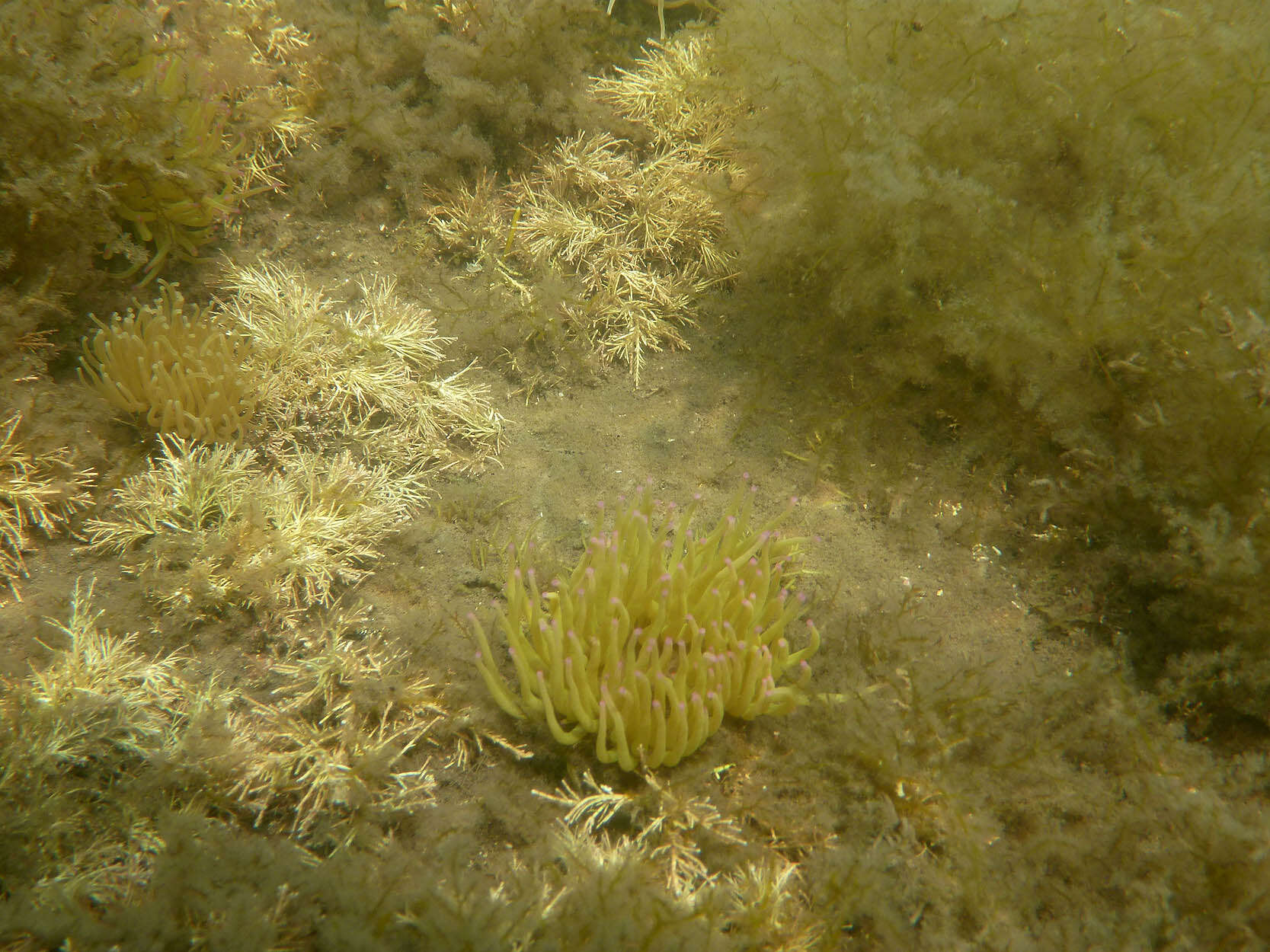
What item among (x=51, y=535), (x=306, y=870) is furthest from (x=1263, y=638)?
(x=51, y=535)

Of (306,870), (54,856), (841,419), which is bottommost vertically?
(54,856)

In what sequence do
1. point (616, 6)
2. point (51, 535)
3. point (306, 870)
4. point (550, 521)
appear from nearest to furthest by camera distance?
point (306, 870)
point (51, 535)
point (550, 521)
point (616, 6)

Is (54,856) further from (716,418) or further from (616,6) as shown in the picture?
(616,6)

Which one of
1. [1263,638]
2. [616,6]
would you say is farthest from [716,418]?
[616,6]

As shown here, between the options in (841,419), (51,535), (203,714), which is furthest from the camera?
(841,419)

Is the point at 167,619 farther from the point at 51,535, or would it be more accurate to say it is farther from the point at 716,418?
the point at 716,418

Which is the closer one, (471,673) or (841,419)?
(471,673)

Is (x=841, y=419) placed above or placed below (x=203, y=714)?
above
